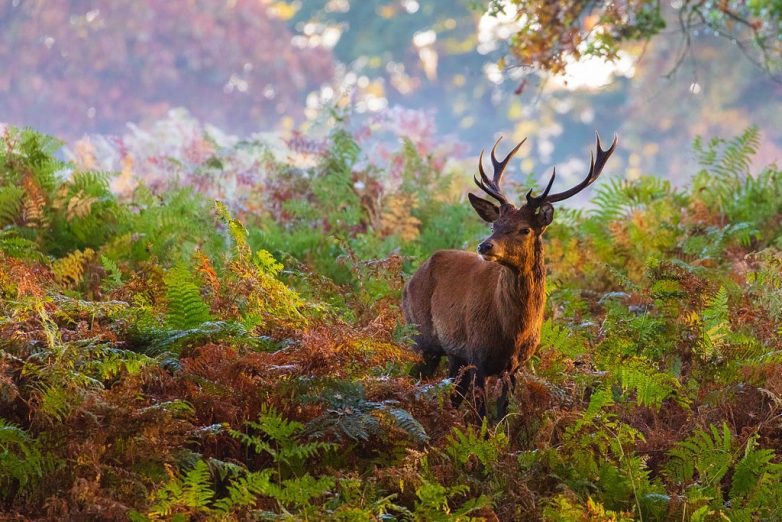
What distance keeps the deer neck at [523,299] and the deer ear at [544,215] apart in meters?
0.10

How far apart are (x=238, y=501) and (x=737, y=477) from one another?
2.44 metres

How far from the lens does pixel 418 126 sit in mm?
16234

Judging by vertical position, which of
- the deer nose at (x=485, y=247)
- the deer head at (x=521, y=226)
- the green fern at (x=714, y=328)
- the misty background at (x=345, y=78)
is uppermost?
the misty background at (x=345, y=78)

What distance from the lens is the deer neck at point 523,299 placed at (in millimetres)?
5973

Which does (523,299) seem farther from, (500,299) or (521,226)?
(521,226)

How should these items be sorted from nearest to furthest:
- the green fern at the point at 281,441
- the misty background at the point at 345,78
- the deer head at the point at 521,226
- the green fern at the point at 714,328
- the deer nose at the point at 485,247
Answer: the green fern at the point at 281,441, the deer nose at the point at 485,247, the deer head at the point at 521,226, the green fern at the point at 714,328, the misty background at the point at 345,78

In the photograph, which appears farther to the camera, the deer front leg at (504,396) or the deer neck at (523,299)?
the deer neck at (523,299)

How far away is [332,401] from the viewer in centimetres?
484

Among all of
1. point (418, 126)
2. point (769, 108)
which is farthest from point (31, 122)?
point (769, 108)

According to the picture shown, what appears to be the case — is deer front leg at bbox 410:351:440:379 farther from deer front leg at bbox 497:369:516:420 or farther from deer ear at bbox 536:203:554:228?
deer ear at bbox 536:203:554:228

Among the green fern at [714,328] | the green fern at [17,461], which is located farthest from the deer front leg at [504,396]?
the green fern at [17,461]

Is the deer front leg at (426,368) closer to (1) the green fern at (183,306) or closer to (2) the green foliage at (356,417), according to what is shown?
(1) the green fern at (183,306)

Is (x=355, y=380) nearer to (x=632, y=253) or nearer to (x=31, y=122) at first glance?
(x=632, y=253)

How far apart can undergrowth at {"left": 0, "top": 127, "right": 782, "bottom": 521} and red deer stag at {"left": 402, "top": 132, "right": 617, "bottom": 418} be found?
26cm
